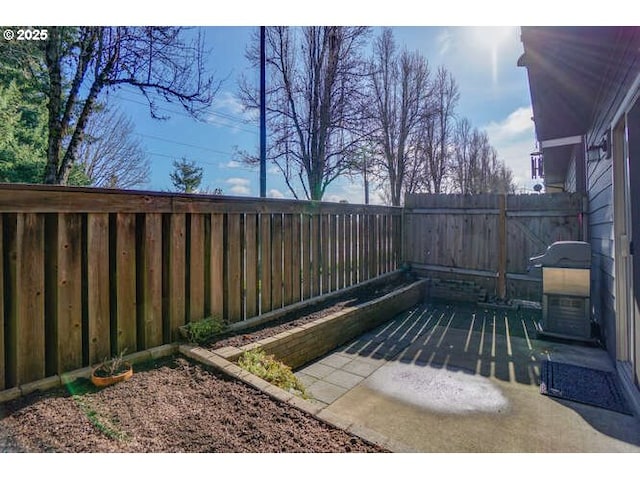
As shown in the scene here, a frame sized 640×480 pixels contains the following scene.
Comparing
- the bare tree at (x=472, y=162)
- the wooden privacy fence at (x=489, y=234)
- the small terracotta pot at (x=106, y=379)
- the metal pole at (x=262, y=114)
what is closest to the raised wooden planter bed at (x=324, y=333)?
the small terracotta pot at (x=106, y=379)

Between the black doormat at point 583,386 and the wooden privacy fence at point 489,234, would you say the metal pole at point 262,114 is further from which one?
the black doormat at point 583,386

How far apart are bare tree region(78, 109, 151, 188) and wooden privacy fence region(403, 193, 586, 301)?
9.01 m

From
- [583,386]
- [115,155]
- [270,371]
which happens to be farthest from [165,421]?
[115,155]

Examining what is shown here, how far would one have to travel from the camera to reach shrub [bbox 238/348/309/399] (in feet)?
8.36

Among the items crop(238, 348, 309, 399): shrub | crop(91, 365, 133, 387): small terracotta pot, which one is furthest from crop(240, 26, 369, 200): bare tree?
crop(91, 365, 133, 387): small terracotta pot

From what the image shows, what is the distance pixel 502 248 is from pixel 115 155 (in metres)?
11.5

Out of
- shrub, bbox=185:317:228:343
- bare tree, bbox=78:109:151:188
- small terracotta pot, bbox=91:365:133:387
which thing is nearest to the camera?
small terracotta pot, bbox=91:365:133:387

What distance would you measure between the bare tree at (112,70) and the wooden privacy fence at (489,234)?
450cm

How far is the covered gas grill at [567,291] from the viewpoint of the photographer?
384 centimetres

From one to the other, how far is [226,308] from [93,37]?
4430mm

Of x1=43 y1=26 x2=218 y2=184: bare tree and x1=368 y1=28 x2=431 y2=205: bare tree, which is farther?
x1=368 y1=28 x2=431 y2=205: bare tree

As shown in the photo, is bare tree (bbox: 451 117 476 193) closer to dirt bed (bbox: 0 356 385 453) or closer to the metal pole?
the metal pole
